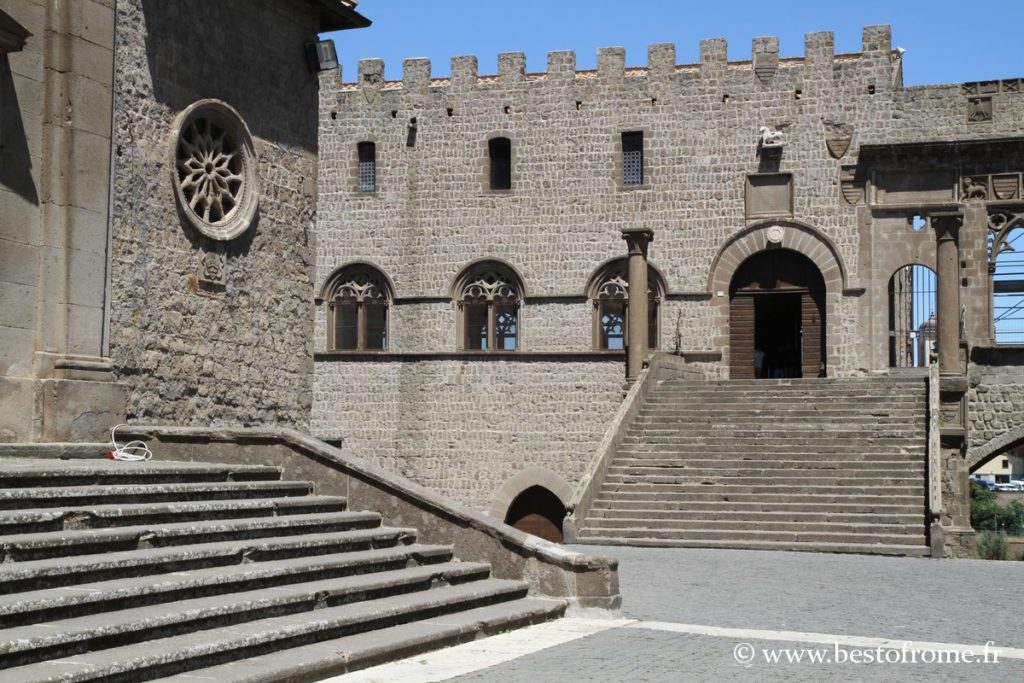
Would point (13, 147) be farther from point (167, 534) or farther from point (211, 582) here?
point (211, 582)

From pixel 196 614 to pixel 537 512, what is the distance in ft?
74.3

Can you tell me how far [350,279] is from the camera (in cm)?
3170

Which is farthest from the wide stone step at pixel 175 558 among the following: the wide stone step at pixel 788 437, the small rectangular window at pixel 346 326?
the small rectangular window at pixel 346 326

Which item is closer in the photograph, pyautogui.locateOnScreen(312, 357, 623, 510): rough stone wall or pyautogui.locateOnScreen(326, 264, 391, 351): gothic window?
pyautogui.locateOnScreen(312, 357, 623, 510): rough stone wall

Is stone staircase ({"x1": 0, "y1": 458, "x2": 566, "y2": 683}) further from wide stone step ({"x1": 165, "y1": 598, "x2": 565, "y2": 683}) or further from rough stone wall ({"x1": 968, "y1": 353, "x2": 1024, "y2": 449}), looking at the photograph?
rough stone wall ({"x1": 968, "y1": 353, "x2": 1024, "y2": 449})

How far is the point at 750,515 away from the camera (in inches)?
730

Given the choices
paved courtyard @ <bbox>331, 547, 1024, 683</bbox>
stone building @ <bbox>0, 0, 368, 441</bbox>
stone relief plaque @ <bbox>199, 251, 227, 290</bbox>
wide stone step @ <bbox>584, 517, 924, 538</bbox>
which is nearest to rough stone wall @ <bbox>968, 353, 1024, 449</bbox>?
wide stone step @ <bbox>584, 517, 924, 538</bbox>

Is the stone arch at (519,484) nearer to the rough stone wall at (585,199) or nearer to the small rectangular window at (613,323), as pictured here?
the rough stone wall at (585,199)

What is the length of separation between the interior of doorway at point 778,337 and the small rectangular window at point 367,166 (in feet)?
30.5

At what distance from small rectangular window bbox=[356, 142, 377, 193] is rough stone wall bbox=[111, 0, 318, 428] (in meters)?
15.4

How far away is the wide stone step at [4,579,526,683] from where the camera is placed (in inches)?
263

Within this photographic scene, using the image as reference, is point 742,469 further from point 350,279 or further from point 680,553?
point 350,279

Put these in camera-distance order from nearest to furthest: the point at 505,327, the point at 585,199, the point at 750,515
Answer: the point at 750,515 < the point at 585,199 < the point at 505,327

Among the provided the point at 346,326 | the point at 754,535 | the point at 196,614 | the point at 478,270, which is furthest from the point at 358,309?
the point at 196,614
